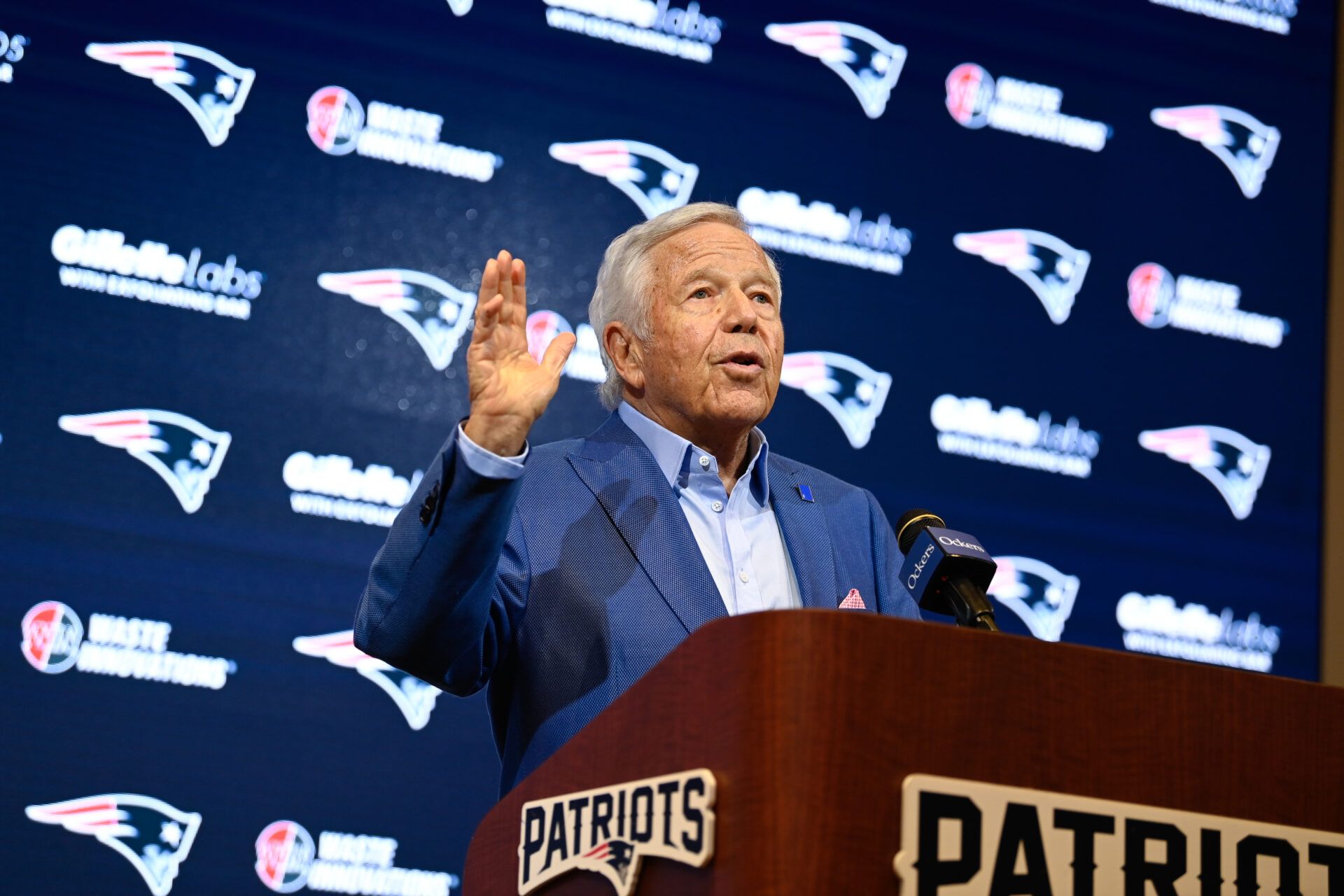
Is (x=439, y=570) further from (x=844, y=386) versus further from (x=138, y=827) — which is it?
(x=844, y=386)

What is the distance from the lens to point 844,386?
3.79m

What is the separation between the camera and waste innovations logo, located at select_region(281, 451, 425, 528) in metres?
3.27

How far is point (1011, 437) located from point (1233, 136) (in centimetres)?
132

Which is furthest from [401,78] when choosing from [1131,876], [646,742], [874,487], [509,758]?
[1131,876]

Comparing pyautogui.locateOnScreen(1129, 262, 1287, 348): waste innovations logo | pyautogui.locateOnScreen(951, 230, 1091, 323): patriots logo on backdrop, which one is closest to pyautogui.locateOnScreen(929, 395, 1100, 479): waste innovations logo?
pyautogui.locateOnScreen(951, 230, 1091, 323): patriots logo on backdrop

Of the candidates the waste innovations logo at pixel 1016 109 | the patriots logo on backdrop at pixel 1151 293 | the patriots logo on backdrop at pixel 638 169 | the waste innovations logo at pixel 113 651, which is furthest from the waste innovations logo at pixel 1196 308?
the waste innovations logo at pixel 113 651

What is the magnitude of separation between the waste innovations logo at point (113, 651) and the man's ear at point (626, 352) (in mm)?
1298

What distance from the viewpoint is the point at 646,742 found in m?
1.29

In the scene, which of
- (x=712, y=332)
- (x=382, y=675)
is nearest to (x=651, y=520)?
(x=712, y=332)

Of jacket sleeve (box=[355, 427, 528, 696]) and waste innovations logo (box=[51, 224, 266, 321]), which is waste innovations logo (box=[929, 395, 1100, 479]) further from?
jacket sleeve (box=[355, 427, 528, 696])

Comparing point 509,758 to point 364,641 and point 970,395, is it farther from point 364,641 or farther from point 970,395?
point 970,395

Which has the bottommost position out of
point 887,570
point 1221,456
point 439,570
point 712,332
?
point 439,570

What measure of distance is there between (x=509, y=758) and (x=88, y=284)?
183 cm

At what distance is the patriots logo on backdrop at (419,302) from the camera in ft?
11.2
